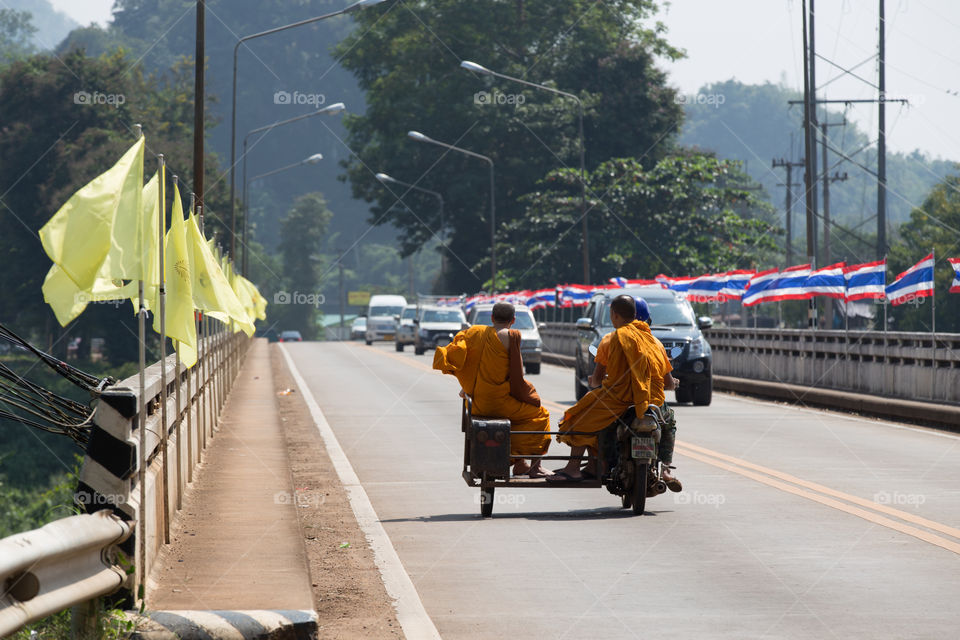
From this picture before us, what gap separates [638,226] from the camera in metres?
65.9

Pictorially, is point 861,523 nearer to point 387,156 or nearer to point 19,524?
point 19,524

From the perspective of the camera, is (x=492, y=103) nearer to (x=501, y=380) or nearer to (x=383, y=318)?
(x=383, y=318)

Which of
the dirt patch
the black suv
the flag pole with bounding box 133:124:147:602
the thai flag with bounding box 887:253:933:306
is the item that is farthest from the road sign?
the flag pole with bounding box 133:124:147:602

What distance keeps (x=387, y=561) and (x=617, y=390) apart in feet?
8.27

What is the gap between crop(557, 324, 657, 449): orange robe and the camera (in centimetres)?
1066

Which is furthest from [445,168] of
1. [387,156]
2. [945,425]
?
[945,425]

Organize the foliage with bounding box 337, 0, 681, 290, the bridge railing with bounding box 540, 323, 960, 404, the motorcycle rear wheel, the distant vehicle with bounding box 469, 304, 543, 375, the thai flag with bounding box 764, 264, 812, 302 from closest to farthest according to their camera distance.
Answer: the motorcycle rear wheel, the bridge railing with bounding box 540, 323, 960, 404, the thai flag with bounding box 764, 264, 812, 302, the distant vehicle with bounding box 469, 304, 543, 375, the foliage with bounding box 337, 0, 681, 290

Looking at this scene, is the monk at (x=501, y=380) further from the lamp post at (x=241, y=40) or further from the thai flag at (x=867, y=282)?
the lamp post at (x=241, y=40)

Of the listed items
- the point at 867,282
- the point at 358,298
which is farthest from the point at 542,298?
the point at 358,298

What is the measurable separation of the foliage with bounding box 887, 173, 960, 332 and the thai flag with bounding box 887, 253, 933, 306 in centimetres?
3964

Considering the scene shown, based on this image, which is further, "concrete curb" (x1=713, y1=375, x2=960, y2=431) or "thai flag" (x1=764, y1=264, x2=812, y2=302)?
"thai flag" (x1=764, y1=264, x2=812, y2=302)

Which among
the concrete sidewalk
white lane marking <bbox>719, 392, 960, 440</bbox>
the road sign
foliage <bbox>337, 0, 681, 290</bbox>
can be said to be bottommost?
white lane marking <bbox>719, 392, 960, 440</bbox>

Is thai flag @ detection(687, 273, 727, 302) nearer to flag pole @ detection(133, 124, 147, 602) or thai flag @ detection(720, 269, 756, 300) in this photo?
thai flag @ detection(720, 269, 756, 300)

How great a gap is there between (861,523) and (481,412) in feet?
9.33
